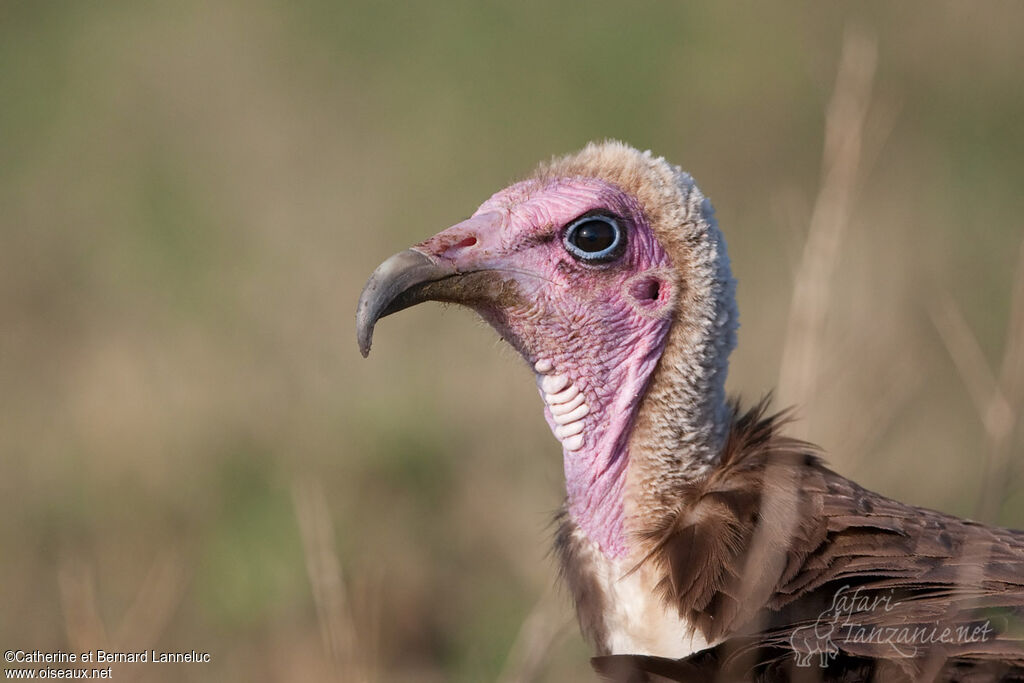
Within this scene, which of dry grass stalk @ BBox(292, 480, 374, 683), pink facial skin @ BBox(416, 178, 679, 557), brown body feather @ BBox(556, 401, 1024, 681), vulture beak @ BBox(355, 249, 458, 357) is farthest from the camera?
dry grass stalk @ BBox(292, 480, 374, 683)

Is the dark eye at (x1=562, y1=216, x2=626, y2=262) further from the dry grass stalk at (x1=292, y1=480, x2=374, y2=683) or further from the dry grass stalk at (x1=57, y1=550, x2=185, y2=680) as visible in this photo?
the dry grass stalk at (x1=57, y1=550, x2=185, y2=680)

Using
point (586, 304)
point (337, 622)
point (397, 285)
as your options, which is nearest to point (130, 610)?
point (337, 622)

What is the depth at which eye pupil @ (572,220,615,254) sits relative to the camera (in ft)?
13.5

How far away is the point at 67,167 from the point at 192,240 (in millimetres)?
1954

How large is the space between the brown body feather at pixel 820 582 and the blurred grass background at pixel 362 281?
0.79 meters

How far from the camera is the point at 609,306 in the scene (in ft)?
13.5

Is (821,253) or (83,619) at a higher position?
(821,253)

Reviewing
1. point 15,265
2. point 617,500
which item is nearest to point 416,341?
point 15,265

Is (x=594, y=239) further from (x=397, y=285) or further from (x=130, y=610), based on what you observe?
(x=130, y=610)

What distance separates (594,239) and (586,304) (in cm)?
19

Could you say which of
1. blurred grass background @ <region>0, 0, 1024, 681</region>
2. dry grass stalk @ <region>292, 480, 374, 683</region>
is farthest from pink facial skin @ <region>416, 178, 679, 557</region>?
dry grass stalk @ <region>292, 480, 374, 683</region>

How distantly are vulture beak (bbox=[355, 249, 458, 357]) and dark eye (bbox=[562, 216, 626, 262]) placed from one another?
0.38 m

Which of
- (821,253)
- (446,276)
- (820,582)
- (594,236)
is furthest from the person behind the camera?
(821,253)

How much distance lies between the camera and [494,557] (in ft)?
21.4
